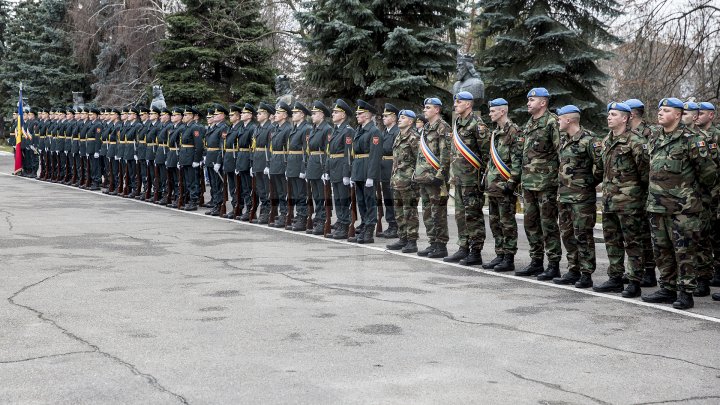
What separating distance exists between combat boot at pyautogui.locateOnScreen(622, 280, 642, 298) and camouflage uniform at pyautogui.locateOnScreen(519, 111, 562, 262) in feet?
3.57

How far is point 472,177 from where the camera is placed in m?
10.8

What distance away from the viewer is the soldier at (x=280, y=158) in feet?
48.3

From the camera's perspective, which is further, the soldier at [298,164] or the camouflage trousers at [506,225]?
the soldier at [298,164]

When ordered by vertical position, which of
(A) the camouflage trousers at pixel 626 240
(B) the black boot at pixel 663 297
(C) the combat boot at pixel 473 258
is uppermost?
(A) the camouflage trousers at pixel 626 240

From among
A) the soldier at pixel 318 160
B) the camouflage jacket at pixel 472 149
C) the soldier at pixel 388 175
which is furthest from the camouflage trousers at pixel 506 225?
the soldier at pixel 318 160

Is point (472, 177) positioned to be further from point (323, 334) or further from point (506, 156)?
point (323, 334)

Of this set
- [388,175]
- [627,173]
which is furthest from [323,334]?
[388,175]

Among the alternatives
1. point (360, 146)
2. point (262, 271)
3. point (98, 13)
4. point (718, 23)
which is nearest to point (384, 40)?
point (718, 23)

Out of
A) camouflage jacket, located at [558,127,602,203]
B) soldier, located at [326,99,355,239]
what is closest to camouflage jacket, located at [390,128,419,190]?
soldier, located at [326,99,355,239]

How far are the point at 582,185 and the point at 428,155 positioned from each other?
2.66m

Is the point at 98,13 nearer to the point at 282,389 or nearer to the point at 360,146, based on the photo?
the point at 360,146

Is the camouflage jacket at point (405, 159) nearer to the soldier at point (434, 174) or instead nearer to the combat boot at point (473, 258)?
the soldier at point (434, 174)

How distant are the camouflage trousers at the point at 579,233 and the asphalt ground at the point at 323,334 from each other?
1.37ft

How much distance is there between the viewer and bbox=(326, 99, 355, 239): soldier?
43.9ft
